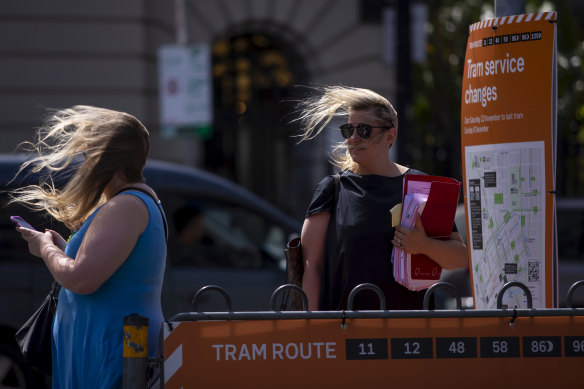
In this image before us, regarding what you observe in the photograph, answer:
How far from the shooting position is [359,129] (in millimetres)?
3447

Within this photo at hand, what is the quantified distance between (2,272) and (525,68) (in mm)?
3687

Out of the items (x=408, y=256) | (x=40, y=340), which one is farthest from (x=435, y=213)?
(x=40, y=340)

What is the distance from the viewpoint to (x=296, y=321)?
292 centimetres

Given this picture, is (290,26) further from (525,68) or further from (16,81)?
(525,68)

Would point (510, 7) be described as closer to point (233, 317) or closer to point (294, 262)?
point (294, 262)

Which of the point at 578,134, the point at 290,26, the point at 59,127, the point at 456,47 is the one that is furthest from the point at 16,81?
the point at 59,127

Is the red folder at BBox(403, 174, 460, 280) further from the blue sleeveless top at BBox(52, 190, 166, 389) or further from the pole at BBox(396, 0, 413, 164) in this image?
the pole at BBox(396, 0, 413, 164)

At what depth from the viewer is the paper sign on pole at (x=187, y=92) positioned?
1038 centimetres

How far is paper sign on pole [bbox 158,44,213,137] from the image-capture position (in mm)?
10383

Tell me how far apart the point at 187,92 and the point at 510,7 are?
22.6 ft

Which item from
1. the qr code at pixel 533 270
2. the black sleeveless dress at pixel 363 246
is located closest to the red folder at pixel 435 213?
the black sleeveless dress at pixel 363 246

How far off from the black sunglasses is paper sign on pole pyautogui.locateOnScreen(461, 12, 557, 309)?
585mm

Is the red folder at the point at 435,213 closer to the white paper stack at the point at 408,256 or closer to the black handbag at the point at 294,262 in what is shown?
the white paper stack at the point at 408,256

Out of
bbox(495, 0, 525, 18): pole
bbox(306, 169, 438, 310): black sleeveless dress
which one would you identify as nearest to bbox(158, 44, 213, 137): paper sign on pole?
bbox(495, 0, 525, 18): pole
